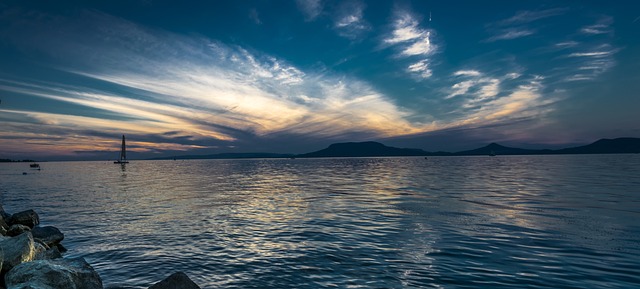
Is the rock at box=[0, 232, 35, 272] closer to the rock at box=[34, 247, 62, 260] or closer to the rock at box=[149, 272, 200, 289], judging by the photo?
the rock at box=[34, 247, 62, 260]

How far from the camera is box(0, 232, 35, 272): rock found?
1110 centimetres

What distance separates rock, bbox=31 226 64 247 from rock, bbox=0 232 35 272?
16.5 ft

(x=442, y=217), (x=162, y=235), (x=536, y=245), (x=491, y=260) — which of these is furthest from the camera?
(x=442, y=217)

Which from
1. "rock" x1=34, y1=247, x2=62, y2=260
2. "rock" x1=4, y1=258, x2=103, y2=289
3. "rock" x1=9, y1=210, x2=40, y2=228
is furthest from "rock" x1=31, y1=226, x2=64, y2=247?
"rock" x1=4, y1=258, x2=103, y2=289

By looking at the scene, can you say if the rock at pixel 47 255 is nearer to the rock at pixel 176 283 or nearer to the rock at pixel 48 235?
the rock at pixel 48 235

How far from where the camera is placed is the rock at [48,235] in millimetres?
17062

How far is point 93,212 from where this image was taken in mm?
29062

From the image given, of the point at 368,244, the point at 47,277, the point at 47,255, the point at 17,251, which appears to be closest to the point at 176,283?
the point at 47,277

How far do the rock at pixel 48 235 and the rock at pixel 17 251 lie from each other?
502cm

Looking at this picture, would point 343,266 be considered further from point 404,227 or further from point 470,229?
point 470,229

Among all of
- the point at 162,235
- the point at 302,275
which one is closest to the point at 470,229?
the point at 302,275

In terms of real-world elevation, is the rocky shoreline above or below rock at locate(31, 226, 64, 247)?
above

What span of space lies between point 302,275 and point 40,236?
49.9ft

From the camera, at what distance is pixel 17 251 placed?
37.8 ft
